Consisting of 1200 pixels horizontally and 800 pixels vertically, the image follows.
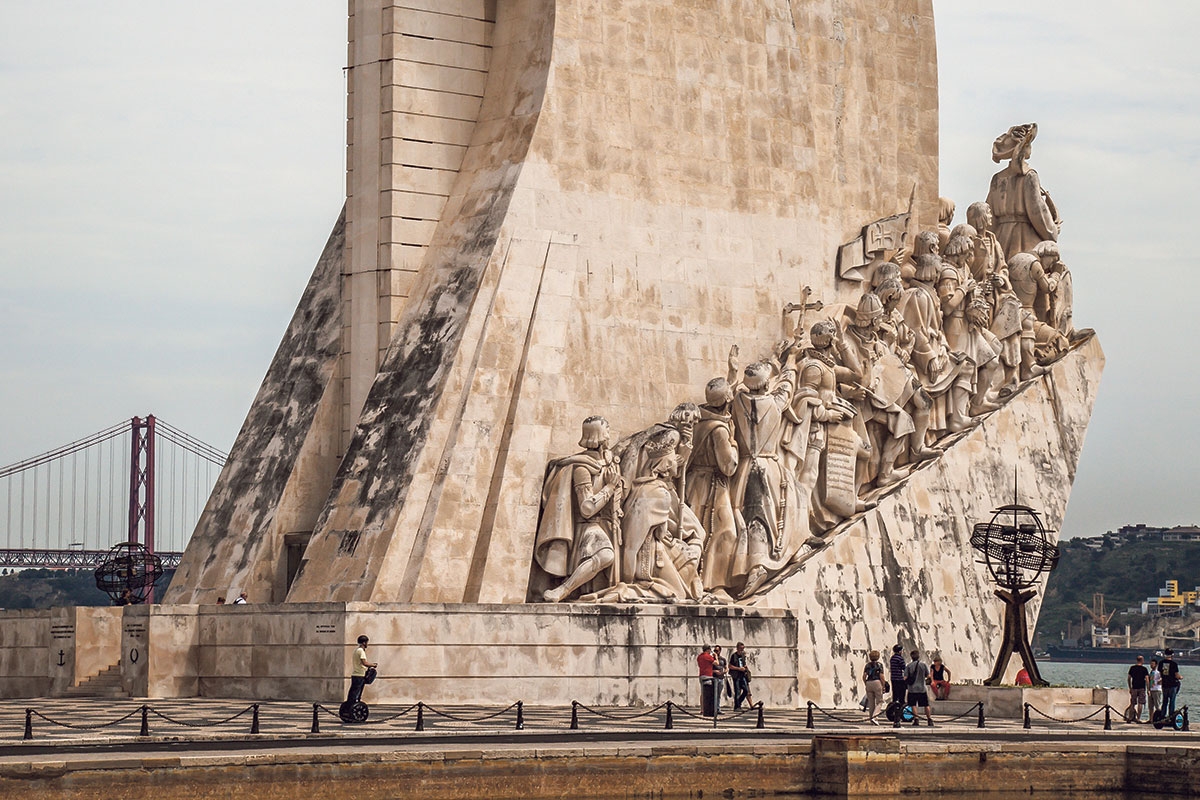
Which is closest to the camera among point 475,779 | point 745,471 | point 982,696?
point 475,779

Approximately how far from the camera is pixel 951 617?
22.5m

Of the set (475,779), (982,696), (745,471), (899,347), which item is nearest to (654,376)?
(745,471)

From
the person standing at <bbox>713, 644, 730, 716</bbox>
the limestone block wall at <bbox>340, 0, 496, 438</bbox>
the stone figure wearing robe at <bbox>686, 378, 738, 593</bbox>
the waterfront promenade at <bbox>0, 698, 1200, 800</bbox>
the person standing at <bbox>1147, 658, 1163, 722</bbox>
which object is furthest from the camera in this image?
the limestone block wall at <bbox>340, 0, 496, 438</bbox>

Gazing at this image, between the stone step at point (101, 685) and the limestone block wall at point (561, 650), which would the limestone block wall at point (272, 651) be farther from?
the stone step at point (101, 685)

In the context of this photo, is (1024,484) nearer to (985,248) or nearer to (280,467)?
(985,248)

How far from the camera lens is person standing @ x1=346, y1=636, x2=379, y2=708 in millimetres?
16656

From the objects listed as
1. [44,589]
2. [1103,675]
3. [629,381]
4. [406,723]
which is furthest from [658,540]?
[1103,675]

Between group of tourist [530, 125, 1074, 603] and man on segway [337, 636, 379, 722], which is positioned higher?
group of tourist [530, 125, 1074, 603]

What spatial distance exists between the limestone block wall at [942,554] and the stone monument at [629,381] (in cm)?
4

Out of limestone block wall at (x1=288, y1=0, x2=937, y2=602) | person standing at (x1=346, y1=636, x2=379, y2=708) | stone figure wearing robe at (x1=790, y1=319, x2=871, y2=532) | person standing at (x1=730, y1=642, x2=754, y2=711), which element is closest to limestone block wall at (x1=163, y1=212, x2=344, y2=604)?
limestone block wall at (x1=288, y1=0, x2=937, y2=602)

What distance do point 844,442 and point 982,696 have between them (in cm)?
345

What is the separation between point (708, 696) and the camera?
18000 millimetres

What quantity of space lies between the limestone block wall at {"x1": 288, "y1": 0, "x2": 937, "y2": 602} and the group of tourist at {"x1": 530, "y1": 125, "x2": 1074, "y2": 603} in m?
0.54

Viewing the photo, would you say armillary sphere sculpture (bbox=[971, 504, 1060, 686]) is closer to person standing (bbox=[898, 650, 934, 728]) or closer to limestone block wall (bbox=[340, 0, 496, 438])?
person standing (bbox=[898, 650, 934, 728])
